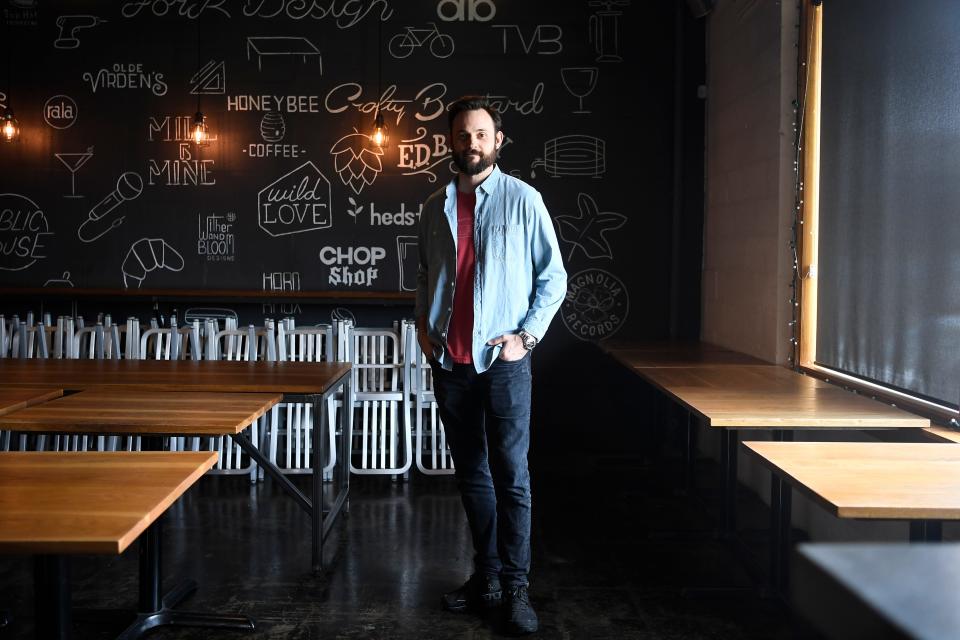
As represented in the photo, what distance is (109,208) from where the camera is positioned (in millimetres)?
5820

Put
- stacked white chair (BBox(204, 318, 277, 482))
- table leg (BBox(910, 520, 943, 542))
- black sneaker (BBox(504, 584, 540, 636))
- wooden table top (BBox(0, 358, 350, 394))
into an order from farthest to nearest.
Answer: stacked white chair (BBox(204, 318, 277, 482)), wooden table top (BBox(0, 358, 350, 394)), black sneaker (BBox(504, 584, 540, 636)), table leg (BBox(910, 520, 943, 542))

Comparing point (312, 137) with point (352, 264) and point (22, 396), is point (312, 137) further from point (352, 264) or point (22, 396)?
point (22, 396)

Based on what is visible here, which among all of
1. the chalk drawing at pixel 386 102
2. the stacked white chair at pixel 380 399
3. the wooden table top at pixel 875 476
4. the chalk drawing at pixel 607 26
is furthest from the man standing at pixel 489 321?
the chalk drawing at pixel 607 26

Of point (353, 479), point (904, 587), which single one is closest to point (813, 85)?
point (353, 479)

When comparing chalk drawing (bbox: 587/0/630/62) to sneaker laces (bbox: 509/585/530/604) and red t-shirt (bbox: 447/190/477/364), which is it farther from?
sneaker laces (bbox: 509/585/530/604)

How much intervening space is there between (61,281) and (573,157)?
3.59 m

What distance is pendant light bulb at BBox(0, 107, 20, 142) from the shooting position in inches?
221

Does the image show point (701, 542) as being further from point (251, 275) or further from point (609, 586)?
point (251, 275)

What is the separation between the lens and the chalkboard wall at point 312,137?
573 centimetres

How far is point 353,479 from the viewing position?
4.97 m

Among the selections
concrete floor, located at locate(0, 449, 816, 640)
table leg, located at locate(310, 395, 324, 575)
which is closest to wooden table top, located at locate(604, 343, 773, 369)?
concrete floor, located at locate(0, 449, 816, 640)

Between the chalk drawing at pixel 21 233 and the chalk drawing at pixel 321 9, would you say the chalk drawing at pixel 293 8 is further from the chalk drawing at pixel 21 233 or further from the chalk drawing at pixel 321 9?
the chalk drawing at pixel 21 233

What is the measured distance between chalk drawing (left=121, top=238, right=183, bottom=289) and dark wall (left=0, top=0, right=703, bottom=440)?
0.05 ft

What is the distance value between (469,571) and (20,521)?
2133mm
